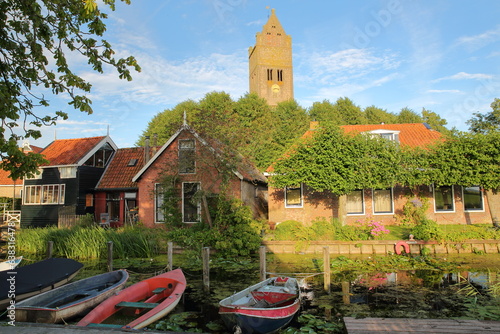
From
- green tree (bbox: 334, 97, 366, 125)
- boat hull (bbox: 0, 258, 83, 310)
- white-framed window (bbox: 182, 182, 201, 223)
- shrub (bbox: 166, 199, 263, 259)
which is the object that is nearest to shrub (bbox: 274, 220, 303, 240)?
shrub (bbox: 166, 199, 263, 259)

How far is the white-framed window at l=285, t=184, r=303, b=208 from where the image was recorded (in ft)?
68.9

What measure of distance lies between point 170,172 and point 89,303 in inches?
385

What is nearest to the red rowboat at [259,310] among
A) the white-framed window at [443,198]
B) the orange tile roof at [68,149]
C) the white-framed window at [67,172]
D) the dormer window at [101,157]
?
the white-framed window at [443,198]

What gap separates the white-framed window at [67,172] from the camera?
25.3 metres

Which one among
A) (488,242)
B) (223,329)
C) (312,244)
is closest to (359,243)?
(312,244)

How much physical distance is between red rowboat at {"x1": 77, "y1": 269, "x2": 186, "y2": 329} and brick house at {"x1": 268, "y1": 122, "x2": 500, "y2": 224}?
11.1 m

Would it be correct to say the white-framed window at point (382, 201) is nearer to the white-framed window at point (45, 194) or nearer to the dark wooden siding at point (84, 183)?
the dark wooden siding at point (84, 183)

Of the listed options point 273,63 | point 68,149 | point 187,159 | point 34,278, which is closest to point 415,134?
point 187,159

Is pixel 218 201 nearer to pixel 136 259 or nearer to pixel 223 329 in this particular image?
pixel 136 259

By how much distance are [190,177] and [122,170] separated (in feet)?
29.8

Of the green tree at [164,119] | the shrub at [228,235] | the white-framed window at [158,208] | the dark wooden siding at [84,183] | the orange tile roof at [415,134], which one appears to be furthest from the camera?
the green tree at [164,119]

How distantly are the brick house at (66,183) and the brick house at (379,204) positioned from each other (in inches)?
566

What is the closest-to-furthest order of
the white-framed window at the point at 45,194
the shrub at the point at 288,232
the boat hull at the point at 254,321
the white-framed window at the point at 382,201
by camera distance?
1. the boat hull at the point at 254,321
2. the shrub at the point at 288,232
3. the white-framed window at the point at 382,201
4. the white-framed window at the point at 45,194

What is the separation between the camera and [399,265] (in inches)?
540
